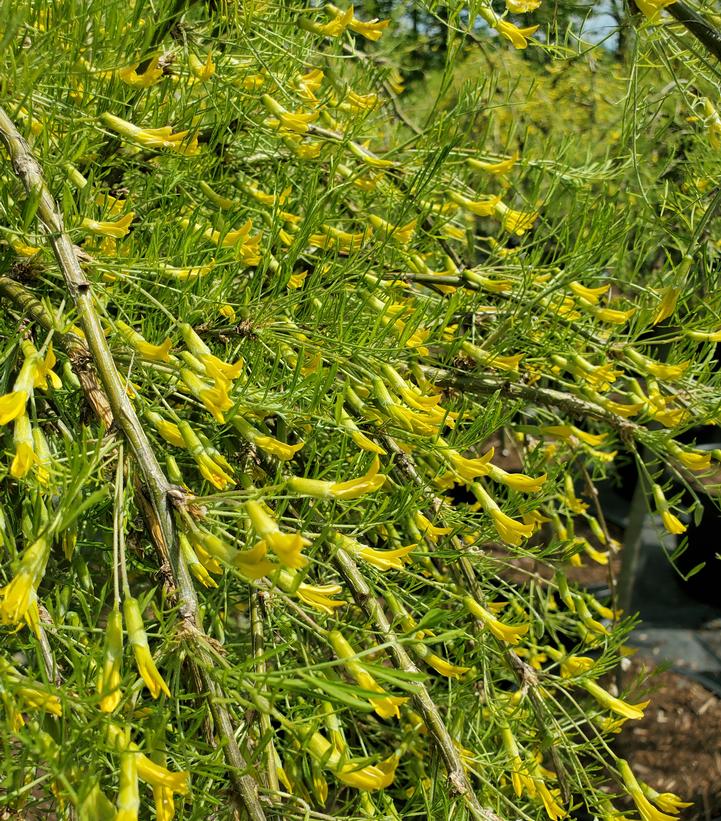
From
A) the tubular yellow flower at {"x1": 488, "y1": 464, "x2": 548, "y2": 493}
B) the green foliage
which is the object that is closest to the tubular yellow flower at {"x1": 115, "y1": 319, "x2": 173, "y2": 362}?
the green foliage

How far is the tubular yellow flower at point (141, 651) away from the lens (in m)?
0.55

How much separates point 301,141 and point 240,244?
32 centimetres

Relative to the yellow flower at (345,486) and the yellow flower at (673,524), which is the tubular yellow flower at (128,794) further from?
the yellow flower at (673,524)

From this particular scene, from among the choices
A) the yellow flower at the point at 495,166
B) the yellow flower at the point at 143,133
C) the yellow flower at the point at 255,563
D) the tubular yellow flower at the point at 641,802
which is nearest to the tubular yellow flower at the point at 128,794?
the yellow flower at the point at 255,563

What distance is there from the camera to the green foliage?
1.96ft

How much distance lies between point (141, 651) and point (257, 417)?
0.33 meters

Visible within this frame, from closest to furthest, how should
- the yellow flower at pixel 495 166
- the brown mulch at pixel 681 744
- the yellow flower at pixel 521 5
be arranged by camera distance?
the yellow flower at pixel 521 5 → the yellow flower at pixel 495 166 → the brown mulch at pixel 681 744

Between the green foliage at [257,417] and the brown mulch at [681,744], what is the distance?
5.47ft

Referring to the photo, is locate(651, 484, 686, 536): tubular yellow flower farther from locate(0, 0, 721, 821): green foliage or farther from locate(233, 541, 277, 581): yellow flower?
locate(233, 541, 277, 581): yellow flower

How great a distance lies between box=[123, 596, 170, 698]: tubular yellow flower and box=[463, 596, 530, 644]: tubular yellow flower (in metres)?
0.41

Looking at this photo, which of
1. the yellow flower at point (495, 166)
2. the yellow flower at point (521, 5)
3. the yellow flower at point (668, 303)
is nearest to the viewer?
the yellow flower at point (521, 5)

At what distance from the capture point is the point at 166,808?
0.58 metres

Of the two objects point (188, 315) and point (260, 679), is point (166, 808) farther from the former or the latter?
point (188, 315)

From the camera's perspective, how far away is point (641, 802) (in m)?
0.95
